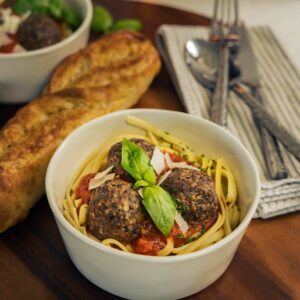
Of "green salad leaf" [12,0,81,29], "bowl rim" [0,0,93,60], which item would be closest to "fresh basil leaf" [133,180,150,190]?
"bowl rim" [0,0,93,60]

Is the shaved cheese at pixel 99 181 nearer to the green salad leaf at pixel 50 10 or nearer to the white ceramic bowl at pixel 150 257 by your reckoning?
the white ceramic bowl at pixel 150 257

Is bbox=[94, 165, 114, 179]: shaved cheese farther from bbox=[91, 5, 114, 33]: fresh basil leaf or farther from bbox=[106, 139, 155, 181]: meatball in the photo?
bbox=[91, 5, 114, 33]: fresh basil leaf

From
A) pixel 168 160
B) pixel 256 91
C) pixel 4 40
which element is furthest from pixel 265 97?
pixel 4 40

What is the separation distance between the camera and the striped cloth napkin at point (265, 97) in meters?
1.79

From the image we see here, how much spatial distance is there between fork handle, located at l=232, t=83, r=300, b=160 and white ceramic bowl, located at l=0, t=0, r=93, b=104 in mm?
683

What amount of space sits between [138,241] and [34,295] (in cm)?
33

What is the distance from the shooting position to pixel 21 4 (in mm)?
2326

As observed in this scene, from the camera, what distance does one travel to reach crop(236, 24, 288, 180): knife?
1.87 m

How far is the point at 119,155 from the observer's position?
163cm

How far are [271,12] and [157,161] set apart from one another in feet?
8.04

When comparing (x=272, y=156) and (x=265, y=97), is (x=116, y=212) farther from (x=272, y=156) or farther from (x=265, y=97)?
(x=265, y=97)

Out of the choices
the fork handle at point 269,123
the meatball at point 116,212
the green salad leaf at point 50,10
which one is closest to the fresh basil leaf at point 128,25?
the green salad leaf at point 50,10

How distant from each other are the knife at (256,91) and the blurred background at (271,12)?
0.98m

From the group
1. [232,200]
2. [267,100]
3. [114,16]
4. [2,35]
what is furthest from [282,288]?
[114,16]
